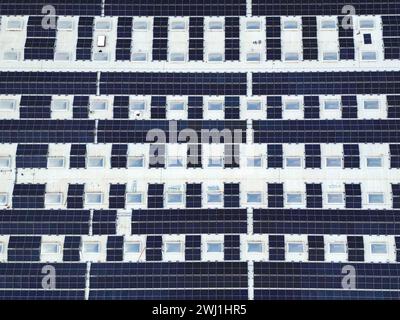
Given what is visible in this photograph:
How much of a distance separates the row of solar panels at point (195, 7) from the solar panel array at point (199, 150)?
0.18 meters

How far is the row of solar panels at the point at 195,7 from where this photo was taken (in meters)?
101

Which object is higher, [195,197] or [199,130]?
[199,130]

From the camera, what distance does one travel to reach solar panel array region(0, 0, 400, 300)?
92.1 meters

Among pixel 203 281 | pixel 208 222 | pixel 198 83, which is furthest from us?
pixel 198 83

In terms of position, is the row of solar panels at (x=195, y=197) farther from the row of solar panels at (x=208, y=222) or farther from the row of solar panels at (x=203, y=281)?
the row of solar panels at (x=203, y=281)

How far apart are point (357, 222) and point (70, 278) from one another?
104 ft

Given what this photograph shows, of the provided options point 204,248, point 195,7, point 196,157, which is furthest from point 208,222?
point 195,7

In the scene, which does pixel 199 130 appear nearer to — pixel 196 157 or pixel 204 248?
pixel 196 157

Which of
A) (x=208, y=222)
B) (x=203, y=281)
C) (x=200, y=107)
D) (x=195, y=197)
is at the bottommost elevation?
(x=203, y=281)

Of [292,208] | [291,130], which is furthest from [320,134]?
[292,208]

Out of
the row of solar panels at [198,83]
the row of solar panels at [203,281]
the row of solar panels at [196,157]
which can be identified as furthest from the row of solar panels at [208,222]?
the row of solar panels at [198,83]

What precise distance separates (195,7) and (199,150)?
707 inches

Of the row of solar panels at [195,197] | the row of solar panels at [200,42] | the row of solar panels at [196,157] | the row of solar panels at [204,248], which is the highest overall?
the row of solar panels at [200,42]

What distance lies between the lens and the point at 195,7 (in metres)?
102
